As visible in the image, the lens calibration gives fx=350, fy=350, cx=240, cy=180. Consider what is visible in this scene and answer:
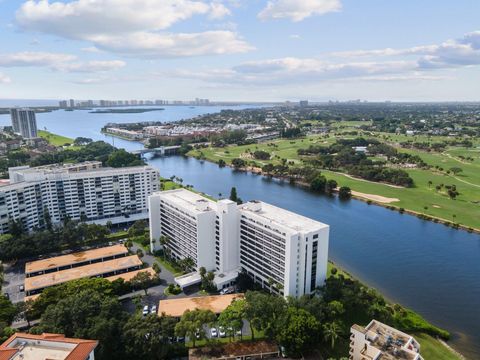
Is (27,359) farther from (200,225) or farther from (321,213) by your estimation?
(321,213)

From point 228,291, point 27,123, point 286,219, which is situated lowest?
point 228,291

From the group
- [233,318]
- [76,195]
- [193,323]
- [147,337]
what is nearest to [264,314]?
[233,318]

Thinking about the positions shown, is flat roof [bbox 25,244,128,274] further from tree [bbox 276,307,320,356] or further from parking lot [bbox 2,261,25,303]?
tree [bbox 276,307,320,356]

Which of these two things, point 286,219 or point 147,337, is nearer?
point 147,337

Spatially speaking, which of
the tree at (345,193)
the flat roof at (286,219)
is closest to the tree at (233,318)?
the flat roof at (286,219)

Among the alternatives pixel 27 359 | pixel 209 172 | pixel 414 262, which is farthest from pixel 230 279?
pixel 209 172

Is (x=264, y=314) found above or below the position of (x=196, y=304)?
above

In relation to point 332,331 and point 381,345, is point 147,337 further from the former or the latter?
point 381,345

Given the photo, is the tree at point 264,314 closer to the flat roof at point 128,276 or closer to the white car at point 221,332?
the white car at point 221,332
